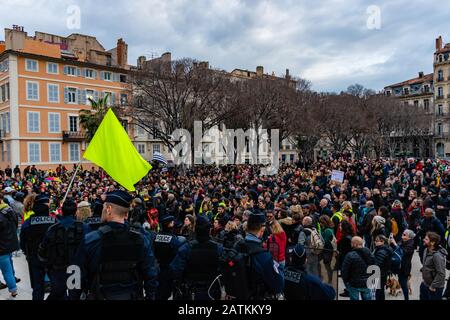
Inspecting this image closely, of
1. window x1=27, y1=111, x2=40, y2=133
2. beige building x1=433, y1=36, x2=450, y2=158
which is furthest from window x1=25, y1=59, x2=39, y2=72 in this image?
beige building x1=433, y1=36, x2=450, y2=158

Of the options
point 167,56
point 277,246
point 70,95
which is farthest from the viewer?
point 167,56

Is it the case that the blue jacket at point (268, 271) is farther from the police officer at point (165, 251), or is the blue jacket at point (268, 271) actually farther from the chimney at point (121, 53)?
the chimney at point (121, 53)

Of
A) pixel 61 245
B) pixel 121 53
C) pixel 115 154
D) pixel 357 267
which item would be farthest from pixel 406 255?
pixel 121 53

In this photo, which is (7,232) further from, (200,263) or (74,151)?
(74,151)

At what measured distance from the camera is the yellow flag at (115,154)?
705cm

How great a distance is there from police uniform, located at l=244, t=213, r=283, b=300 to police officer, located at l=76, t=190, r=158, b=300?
105 centimetres

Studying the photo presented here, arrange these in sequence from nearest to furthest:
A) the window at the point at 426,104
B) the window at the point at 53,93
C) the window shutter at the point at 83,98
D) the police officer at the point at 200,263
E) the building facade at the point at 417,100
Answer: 1. the police officer at the point at 200,263
2. the window at the point at 53,93
3. the window shutter at the point at 83,98
4. the building facade at the point at 417,100
5. the window at the point at 426,104

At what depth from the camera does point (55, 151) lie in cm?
3806

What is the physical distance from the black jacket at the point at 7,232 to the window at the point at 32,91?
113ft

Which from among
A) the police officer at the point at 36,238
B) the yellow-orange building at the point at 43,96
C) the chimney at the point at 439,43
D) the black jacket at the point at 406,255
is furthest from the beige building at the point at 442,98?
the police officer at the point at 36,238

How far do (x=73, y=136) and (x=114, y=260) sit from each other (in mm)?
39177

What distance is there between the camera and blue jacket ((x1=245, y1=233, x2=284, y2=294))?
12.0ft

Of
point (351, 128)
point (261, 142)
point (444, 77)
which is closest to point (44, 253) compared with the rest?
point (261, 142)

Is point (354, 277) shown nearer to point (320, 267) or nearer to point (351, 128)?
point (320, 267)
